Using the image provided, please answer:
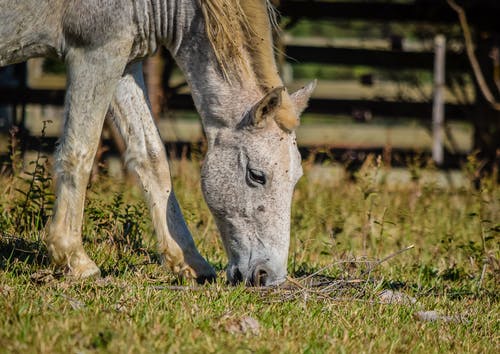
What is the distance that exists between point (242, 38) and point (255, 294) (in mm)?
1444

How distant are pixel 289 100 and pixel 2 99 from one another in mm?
5701

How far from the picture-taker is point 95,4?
4.77 m

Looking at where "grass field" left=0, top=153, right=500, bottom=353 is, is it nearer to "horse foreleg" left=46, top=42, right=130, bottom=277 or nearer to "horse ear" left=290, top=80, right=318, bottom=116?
"horse foreleg" left=46, top=42, right=130, bottom=277

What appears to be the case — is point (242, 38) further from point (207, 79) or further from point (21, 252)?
point (21, 252)

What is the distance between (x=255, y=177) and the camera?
4.75 meters

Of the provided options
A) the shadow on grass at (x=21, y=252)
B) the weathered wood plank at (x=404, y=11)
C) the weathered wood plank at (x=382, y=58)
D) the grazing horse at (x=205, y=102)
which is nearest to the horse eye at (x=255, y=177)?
the grazing horse at (x=205, y=102)

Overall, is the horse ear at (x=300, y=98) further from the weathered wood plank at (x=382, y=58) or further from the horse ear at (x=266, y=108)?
the weathered wood plank at (x=382, y=58)

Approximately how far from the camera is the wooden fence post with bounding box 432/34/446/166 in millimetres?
10562

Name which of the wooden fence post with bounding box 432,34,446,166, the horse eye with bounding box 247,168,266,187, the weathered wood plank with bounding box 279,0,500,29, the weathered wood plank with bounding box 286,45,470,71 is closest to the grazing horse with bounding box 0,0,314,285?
the horse eye with bounding box 247,168,266,187

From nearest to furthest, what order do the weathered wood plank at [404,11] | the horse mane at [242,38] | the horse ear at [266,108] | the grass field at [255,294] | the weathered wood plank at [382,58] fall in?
the grass field at [255,294] < the horse ear at [266,108] < the horse mane at [242,38] < the weathered wood plank at [404,11] < the weathered wood plank at [382,58]

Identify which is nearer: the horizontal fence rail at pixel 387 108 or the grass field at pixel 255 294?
the grass field at pixel 255 294

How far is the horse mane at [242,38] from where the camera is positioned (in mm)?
4832

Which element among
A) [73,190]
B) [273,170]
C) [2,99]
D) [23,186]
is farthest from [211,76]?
[2,99]

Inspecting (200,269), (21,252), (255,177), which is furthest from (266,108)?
(21,252)
